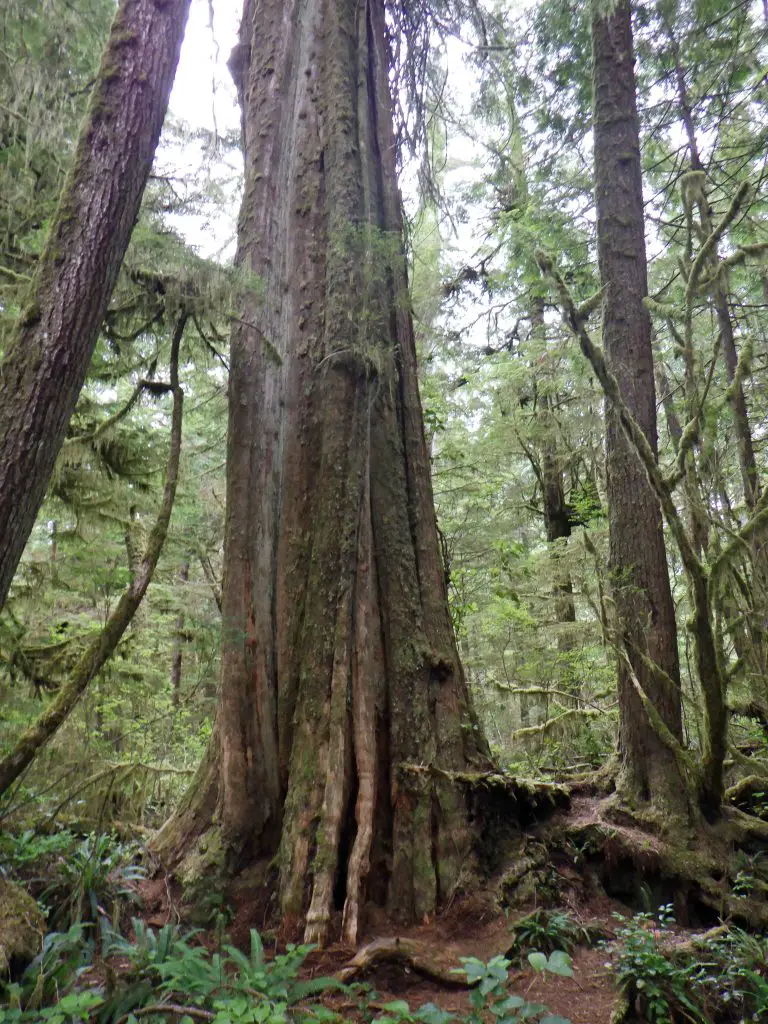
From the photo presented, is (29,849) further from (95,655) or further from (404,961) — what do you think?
(404,961)

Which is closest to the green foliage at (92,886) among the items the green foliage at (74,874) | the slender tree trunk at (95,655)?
the green foliage at (74,874)

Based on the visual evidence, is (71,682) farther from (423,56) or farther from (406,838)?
(423,56)

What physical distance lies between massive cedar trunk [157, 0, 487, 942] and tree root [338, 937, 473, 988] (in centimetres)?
21

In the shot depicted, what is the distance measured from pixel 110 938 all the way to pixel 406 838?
1.64m

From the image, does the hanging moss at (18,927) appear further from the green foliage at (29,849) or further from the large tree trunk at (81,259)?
the large tree trunk at (81,259)

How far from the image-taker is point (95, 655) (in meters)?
4.08

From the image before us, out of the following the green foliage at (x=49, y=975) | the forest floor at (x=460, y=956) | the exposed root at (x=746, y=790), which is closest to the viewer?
the green foliage at (x=49, y=975)

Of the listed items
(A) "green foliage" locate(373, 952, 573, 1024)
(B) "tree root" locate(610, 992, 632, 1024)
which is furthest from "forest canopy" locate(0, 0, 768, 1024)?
(A) "green foliage" locate(373, 952, 573, 1024)

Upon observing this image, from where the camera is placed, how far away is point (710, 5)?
643cm

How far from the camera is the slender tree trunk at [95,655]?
3.71 m

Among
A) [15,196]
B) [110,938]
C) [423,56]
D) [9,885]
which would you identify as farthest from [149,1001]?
[423,56]

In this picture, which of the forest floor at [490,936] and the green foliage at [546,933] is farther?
the green foliage at [546,933]

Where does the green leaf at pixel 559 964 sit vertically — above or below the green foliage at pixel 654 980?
above

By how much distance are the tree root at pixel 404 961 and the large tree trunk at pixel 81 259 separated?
2494mm
